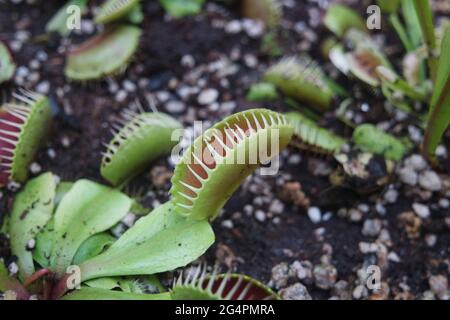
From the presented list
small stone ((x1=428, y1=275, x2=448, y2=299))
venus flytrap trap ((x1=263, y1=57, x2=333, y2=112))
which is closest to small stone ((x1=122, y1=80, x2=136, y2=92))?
venus flytrap trap ((x1=263, y1=57, x2=333, y2=112))

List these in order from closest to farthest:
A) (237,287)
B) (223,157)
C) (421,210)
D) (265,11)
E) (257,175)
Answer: (223,157), (237,287), (421,210), (257,175), (265,11)

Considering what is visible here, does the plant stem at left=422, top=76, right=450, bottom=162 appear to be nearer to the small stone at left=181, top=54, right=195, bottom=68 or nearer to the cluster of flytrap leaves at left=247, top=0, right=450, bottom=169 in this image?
the cluster of flytrap leaves at left=247, top=0, right=450, bottom=169

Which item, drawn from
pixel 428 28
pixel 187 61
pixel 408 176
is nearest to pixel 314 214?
pixel 408 176

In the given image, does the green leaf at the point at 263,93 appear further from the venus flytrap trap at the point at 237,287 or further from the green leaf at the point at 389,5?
the venus flytrap trap at the point at 237,287

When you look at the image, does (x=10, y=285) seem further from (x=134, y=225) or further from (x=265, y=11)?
(x=265, y=11)

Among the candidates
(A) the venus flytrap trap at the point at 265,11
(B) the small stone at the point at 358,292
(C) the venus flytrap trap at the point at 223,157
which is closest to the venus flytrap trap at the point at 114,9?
Result: (A) the venus flytrap trap at the point at 265,11

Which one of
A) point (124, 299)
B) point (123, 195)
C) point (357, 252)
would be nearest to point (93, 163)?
point (123, 195)
